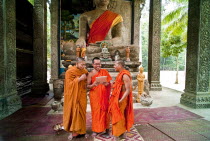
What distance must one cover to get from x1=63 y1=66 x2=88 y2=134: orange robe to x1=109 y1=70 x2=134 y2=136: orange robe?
1.92 feet

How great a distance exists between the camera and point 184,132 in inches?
130

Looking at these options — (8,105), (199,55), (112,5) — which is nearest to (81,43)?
(112,5)

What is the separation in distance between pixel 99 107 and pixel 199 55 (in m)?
4.08

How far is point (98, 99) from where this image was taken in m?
2.96

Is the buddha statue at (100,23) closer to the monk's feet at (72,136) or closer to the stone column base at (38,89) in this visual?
the stone column base at (38,89)

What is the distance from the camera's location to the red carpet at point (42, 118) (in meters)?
3.34

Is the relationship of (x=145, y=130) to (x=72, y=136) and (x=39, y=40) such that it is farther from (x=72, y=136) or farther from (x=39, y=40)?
(x=39, y=40)

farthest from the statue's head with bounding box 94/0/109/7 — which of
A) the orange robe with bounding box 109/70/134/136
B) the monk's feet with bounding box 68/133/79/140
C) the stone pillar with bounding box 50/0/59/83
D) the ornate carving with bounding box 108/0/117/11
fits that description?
the monk's feet with bounding box 68/133/79/140

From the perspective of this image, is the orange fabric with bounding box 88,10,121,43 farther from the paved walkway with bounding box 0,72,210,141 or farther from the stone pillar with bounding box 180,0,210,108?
the paved walkway with bounding box 0,72,210,141

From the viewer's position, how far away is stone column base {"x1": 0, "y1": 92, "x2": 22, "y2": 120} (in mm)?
4094

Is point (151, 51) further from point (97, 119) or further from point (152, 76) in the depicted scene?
point (97, 119)

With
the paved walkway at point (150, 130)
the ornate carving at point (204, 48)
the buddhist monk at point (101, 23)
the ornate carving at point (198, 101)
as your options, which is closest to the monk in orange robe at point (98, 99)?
the paved walkway at point (150, 130)

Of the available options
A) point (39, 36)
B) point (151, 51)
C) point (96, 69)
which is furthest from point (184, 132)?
point (39, 36)

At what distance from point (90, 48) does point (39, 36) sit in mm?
2749
